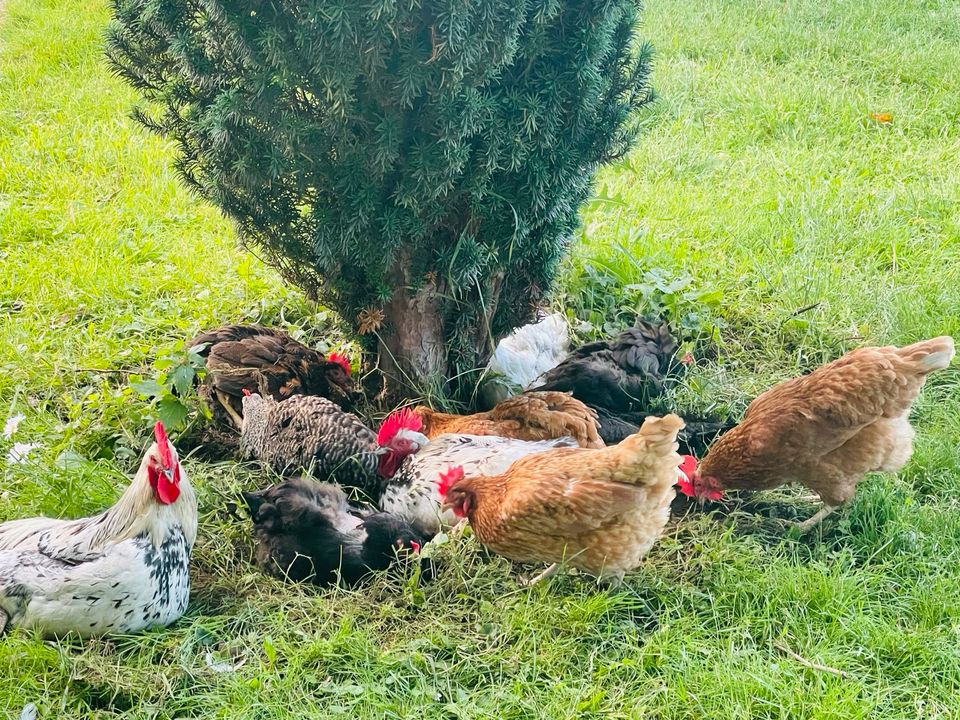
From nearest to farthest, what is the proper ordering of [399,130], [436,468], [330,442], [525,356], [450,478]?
1. [399,130]
2. [450,478]
3. [436,468]
4. [330,442]
5. [525,356]

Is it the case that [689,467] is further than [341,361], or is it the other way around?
[341,361]

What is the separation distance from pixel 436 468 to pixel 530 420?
0.48 m

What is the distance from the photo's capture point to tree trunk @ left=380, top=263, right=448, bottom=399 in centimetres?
404

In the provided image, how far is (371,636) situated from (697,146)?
5.10m

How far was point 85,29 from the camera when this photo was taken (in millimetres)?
9531

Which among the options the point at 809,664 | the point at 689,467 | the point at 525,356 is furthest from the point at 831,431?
the point at 525,356

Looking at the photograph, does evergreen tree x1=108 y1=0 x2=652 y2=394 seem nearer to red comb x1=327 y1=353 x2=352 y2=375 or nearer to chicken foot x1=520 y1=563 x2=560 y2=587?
red comb x1=327 y1=353 x2=352 y2=375

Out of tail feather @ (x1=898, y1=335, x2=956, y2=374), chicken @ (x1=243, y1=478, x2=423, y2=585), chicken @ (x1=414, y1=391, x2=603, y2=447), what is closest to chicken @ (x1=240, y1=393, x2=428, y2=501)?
chicken @ (x1=414, y1=391, x2=603, y2=447)

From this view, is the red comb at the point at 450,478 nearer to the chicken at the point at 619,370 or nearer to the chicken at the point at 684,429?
the chicken at the point at 684,429

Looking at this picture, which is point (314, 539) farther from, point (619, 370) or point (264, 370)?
point (619, 370)

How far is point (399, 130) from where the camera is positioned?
3.34 metres

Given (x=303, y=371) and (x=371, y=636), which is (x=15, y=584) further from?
(x=303, y=371)

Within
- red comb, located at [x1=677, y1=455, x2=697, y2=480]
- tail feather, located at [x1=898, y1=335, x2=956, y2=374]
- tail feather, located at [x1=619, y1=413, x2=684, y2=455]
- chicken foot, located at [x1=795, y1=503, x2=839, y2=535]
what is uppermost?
tail feather, located at [x1=898, y1=335, x2=956, y2=374]

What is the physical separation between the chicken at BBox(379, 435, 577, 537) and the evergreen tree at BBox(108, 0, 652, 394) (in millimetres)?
608
